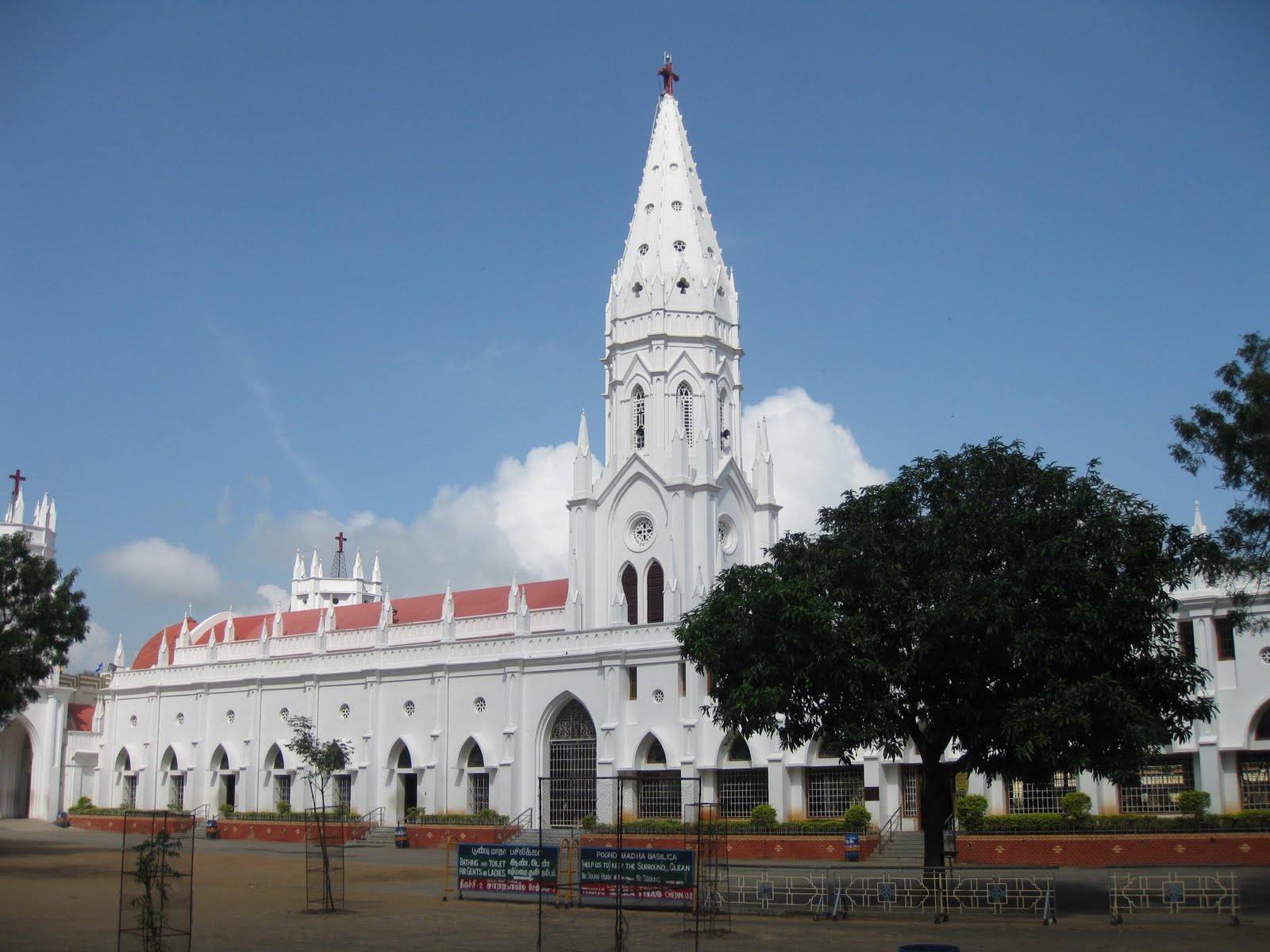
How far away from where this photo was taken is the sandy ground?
20375mm

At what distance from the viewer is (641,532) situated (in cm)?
5244

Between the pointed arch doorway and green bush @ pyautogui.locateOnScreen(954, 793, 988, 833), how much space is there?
13.6 metres

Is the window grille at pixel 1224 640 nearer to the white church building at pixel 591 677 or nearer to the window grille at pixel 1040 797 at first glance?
the white church building at pixel 591 677

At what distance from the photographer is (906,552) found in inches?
1043

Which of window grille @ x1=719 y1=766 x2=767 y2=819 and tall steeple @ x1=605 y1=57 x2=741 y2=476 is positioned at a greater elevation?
tall steeple @ x1=605 y1=57 x2=741 y2=476

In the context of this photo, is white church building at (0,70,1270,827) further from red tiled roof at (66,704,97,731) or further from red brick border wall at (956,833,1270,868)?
red brick border wall at (956,833,1270,868)

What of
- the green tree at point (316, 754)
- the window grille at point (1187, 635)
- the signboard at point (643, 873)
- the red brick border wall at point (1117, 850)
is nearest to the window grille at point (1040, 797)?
the red brick border wall at point (1117, 850)

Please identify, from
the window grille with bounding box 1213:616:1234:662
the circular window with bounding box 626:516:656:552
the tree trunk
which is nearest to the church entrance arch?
the circular window with bounding box 626:516:656:552

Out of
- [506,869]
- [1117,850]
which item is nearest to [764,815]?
[1117,850]

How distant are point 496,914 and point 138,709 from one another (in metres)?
44.0

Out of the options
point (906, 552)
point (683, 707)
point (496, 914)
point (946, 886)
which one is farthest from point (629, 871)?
point (683, 707)

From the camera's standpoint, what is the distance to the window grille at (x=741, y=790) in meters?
43.8

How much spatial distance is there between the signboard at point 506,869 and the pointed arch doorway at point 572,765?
19.3 m

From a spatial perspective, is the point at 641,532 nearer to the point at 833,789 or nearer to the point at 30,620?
the point at 833,789
